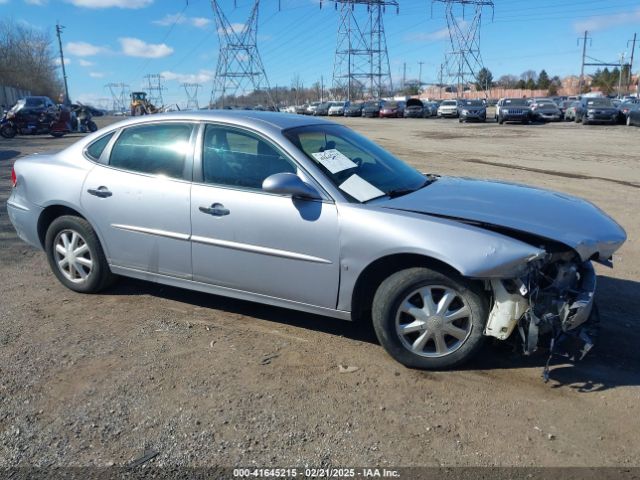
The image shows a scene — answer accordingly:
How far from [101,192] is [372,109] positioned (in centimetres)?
5269

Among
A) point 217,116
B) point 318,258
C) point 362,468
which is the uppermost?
point 217,116

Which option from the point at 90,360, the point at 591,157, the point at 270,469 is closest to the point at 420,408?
the point at 270,469

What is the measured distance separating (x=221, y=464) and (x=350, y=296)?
4.54 ft

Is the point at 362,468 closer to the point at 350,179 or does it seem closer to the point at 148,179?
the point at 350,179

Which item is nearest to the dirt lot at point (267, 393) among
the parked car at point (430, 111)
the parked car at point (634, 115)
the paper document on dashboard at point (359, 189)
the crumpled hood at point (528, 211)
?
the crumpled hood at point (528, 211)

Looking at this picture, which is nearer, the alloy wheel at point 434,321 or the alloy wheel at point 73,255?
the alloy wheel at point 434,321

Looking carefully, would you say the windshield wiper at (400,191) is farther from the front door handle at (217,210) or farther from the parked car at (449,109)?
the parked car at (449,109)

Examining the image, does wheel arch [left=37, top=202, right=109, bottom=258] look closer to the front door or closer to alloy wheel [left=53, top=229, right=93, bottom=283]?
alloy wheel [left=53, top=229, right=93, bottom=283]

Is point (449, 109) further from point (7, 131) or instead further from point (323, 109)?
point (7, 131)

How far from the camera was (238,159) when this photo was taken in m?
4.16

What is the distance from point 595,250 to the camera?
3.38 metres

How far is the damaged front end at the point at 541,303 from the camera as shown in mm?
3266

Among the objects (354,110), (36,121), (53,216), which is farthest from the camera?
(354,110)

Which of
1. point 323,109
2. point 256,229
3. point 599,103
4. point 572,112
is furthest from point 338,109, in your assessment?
point 256,229
